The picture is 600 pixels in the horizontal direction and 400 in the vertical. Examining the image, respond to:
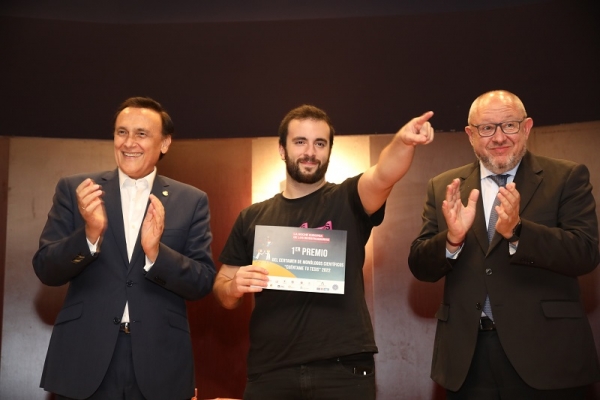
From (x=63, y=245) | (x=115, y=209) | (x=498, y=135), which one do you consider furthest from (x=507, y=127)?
(x=63, y=245)

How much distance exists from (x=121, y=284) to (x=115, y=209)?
336 millimetres

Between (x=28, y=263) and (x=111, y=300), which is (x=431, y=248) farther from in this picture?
(x=28, y=263)

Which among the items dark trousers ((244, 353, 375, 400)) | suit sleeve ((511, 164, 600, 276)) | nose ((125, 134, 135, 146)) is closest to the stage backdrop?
suit sleeve ((511, 164, 600, 276))

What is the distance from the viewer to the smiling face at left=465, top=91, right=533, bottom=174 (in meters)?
3.01

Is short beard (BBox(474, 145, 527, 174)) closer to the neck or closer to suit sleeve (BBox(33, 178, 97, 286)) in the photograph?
the neck

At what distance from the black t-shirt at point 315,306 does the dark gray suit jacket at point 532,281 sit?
1.13 ft

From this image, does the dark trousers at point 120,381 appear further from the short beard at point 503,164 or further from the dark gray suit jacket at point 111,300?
the short beard at point 503,164

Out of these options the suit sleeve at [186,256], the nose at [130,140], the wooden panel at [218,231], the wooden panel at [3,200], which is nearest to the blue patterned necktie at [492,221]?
the suit sleeve at [186,256]

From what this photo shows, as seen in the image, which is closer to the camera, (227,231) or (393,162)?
(393,162)

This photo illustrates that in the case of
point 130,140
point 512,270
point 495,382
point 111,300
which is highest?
point 130,140

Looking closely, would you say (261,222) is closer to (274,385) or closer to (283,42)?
(274,385)

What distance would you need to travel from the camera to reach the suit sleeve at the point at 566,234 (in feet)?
8.84

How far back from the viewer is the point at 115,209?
9.46ft

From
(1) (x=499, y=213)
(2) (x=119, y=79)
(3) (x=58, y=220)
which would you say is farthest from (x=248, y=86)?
(1) (x=499, y=213)
